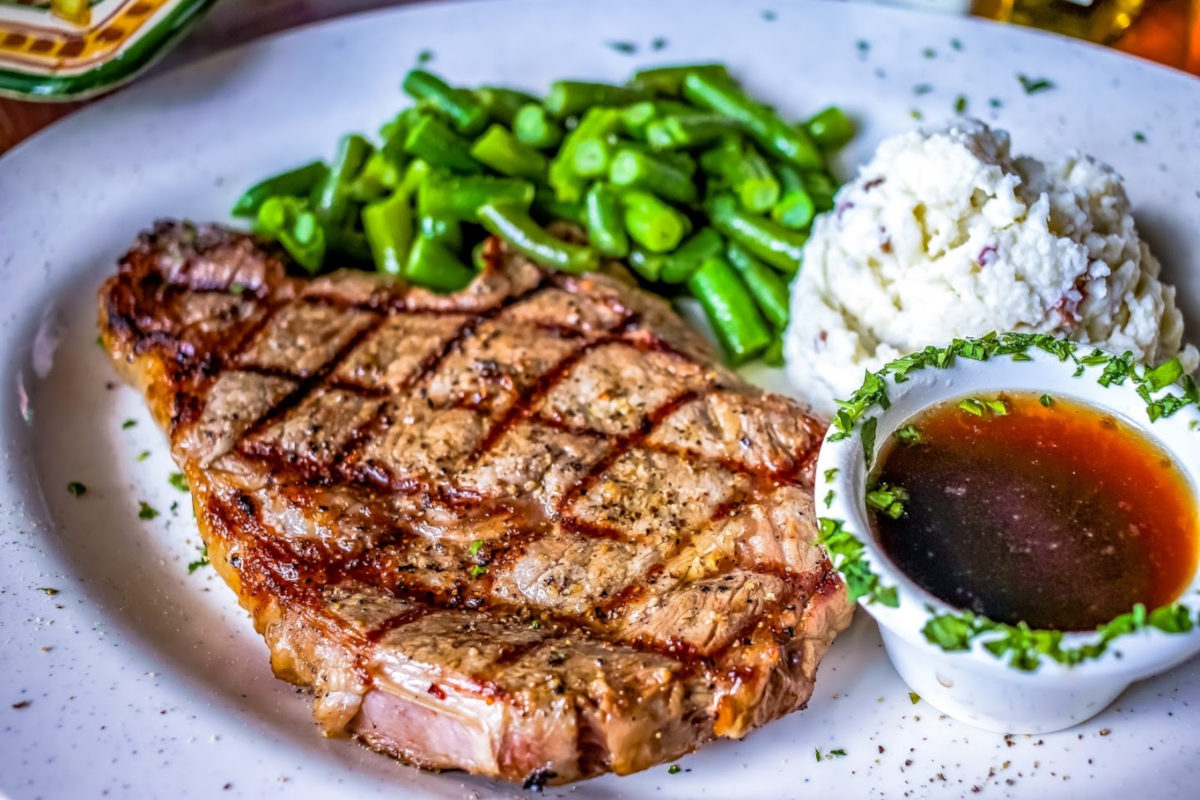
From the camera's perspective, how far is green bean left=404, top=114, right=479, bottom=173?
569cm

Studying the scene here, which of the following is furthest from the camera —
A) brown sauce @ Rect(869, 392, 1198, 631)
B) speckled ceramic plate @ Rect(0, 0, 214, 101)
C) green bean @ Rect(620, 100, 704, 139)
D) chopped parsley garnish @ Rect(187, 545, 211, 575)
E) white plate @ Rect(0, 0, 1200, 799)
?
speckled ceramic plate @ Rect(0, 0, 214, 101)

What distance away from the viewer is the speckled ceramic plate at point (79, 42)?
5930 millimetres

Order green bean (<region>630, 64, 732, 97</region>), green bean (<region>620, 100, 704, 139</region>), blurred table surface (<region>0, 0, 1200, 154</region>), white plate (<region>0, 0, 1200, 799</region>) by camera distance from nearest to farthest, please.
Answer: white plate (<region>0, 0, 1200, 799</region>) → green bean (<region>620, 100, 704, 139</region>) → green bean (<region>630, 64, 732, 97</region>) → blurred table surface (<region>0, 0, 1200, 154</region>)

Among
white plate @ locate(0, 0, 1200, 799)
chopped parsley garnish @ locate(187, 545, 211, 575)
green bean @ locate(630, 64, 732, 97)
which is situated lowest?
chopped parsley garnish @ locate(187, 545, 211, 575)

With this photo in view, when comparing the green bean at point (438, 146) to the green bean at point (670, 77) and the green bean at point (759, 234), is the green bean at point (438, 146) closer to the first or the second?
the green bean at point (670, 77)

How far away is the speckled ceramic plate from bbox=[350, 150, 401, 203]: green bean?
144 centimetres

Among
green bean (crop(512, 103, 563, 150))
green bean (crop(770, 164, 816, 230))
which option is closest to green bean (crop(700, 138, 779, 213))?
green bean (crop(770, 164, 816, 230))

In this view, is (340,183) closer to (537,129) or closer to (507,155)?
(507,155)

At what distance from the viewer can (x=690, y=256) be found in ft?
18.0

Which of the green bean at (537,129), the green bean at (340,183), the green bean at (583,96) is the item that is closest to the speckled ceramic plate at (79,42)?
the green bean at (340,183)

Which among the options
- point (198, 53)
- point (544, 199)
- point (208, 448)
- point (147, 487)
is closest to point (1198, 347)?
point (544, 199)

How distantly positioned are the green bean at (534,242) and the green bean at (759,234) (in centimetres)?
68

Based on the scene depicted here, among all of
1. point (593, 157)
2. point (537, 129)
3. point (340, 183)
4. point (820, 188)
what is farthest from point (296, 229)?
point (820, 188)

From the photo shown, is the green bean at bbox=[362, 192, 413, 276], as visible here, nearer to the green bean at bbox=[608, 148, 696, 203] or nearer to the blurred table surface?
the green bean at bbox=[608, 148, 696, 203]
